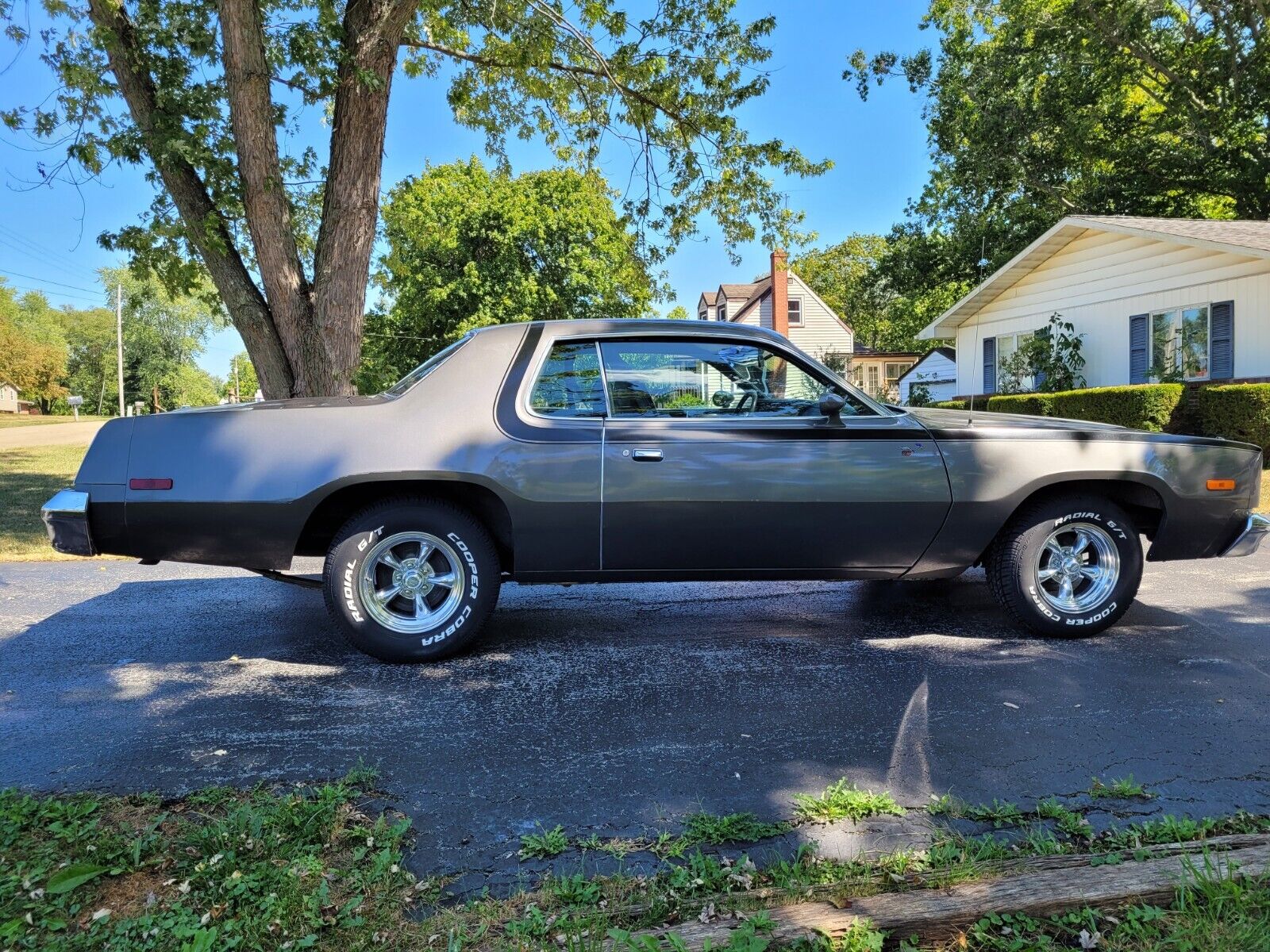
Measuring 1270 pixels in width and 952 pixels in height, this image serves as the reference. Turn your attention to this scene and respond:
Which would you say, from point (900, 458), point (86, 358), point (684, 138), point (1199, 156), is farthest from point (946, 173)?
point (86, 358)

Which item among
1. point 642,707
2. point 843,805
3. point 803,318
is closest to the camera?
point 843,805

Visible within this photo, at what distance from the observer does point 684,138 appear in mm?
10125

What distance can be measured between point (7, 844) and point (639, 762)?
72.9 inches

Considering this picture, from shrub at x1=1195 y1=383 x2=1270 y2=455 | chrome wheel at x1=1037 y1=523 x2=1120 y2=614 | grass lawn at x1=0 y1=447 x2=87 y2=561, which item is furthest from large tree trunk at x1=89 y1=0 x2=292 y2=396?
shrub at x1=1195 y1=383 x2=1270 y2=455

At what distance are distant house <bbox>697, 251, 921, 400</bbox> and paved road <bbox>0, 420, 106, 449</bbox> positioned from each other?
2683cm

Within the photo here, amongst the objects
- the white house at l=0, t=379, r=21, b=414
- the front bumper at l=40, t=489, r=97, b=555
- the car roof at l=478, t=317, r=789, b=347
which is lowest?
the front bumper at l=40, t=489, r=97, b=555

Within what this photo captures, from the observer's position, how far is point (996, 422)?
4445mm

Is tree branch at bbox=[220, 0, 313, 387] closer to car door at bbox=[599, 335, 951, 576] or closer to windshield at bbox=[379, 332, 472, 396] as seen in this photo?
windshield at bbox=[379, 332, 472, 396]

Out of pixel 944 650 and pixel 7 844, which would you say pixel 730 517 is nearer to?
pixel 944 650

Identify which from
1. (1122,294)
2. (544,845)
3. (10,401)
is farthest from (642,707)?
(10,401)

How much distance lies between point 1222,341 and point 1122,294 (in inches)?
92.8

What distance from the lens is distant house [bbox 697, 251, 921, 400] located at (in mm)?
39344

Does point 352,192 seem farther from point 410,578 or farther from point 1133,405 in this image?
point 1133,405

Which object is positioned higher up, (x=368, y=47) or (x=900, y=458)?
(x=368, y=47)
